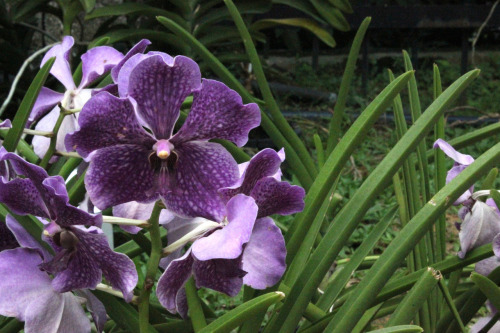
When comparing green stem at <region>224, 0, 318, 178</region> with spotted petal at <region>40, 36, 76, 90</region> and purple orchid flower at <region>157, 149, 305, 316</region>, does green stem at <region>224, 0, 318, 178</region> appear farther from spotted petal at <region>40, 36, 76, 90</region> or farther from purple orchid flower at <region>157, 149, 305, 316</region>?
purple orchid flower at <region>157, 149, 305, 316</region>

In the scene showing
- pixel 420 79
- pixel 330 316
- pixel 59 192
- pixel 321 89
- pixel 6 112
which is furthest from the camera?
pixel 420 79

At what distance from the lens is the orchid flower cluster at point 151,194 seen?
48cm

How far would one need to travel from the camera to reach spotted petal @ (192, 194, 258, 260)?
46 centimetres

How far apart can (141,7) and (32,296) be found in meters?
1.97

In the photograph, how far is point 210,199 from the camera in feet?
1.66

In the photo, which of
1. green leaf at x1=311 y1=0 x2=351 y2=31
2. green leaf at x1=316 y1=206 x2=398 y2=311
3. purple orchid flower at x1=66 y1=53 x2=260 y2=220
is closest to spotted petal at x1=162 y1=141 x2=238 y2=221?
purple orchid flower at x1=66 y1=53 x2=260 y2=220

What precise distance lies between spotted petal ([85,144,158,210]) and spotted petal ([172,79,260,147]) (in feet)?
0.10

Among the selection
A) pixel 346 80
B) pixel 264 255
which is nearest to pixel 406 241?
pixel 264 255

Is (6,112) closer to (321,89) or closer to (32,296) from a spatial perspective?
(321,89)

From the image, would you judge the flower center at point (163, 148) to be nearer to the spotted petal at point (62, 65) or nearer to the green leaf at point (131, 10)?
Result: the spotted petal at point (62, 65)

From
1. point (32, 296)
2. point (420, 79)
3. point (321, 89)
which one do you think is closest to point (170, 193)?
point (32, 296)

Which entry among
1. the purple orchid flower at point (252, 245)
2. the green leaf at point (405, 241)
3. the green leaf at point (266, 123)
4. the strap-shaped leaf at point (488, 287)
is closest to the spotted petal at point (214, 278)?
the purple orchid flower at point (252, 245)

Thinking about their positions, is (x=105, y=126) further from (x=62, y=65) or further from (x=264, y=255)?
(x=62, y=65)

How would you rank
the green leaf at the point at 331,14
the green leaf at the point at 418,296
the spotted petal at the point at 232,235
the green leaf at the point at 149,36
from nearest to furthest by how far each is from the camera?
the spotted petal at the point at 232,235 < the green leaf at the point at 418,296 < the green leaf at the point at 149,36 < the green leaf at the point at 331,14
